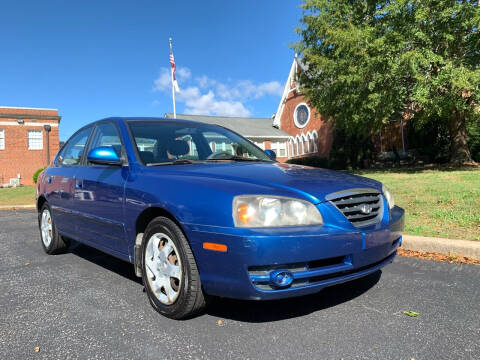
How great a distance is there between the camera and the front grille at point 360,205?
2557mm

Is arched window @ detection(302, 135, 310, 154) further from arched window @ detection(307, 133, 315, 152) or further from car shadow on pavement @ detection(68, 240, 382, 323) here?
car shadow on pavement @ detection(68, 240, 382, 323)

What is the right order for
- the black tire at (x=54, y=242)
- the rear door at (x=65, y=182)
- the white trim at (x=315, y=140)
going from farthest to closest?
the white trim at (x=315, y=140) < the black tire at (x=54, y=242) < the rear door at (x=65, y=182)

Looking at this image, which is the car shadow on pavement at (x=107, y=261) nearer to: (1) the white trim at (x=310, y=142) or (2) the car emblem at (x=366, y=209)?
(2) the car emblem at (x=366, y=209)

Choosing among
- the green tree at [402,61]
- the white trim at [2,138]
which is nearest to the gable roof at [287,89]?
the green tree at [402,61]

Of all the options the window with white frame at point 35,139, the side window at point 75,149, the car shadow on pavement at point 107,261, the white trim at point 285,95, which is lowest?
the car shadow on pavement at point 107,261

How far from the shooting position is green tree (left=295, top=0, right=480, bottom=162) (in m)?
13.5

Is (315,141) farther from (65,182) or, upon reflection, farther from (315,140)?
(65,182)

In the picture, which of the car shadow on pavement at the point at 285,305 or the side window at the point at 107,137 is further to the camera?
the side window at the point at 107,137

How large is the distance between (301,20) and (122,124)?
18.2m

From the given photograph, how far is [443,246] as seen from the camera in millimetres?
4254

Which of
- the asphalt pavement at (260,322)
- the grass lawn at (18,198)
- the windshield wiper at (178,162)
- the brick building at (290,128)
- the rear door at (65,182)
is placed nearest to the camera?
the asphalt pavement at (260,322)

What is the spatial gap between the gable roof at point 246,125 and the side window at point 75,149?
95.3ft

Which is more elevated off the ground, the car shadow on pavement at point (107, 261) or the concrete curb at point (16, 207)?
the car shadow on pavement at point (107, 261)

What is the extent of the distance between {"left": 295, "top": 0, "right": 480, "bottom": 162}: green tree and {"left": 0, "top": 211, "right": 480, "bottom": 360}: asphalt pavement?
39.6 ft
